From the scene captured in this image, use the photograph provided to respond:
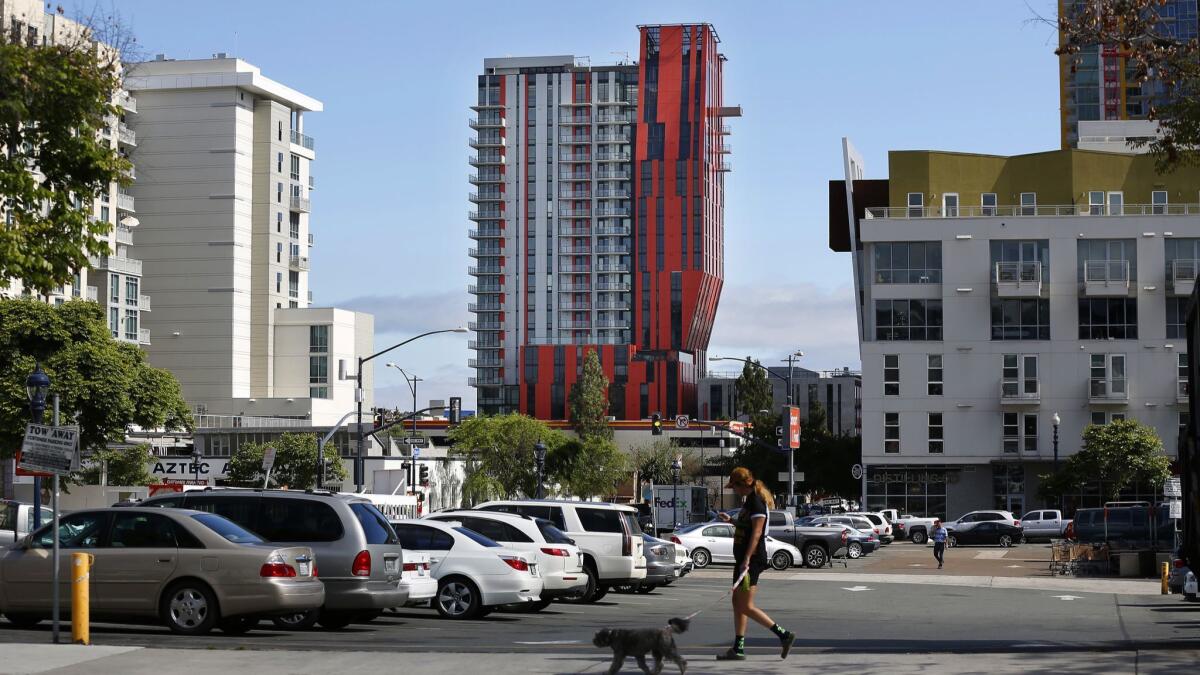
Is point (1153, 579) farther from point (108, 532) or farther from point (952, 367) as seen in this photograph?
point (952, 367)

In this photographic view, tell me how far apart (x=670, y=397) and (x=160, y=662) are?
163 metres

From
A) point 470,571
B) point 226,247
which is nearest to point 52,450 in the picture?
point 470,571

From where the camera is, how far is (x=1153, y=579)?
3894 cm

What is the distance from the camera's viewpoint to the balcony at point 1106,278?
80188 mm

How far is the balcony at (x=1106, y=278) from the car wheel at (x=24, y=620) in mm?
70121

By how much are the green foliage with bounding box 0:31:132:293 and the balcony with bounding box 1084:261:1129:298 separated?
2754 inches

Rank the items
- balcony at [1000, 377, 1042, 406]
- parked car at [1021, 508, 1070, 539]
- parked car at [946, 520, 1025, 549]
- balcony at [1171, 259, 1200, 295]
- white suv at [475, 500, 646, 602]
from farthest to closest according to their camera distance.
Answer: balcony at [1000, 377, 1042, 406]
balcony at [1171, 259, 1200, 295]
parked car at [1021, 508, 1070, 539]
parked car at [946, 520, 1025, 549]
white suv at [475, 500, 646, 602]

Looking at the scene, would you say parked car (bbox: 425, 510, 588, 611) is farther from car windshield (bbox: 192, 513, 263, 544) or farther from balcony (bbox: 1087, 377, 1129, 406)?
balcony (bbox: 1087, 377, 1129, 406)

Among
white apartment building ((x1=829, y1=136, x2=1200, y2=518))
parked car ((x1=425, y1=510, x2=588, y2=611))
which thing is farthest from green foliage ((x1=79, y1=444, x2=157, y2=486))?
parked car ((x1=425, y1=510, x2=588, y2=611))

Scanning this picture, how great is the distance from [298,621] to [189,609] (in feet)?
6.52

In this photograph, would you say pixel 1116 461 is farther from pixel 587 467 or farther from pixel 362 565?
pixel 362 565

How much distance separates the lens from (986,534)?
217 ft

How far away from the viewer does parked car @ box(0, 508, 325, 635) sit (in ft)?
55.7

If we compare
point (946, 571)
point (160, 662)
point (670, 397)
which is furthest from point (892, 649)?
point (670, 397)
